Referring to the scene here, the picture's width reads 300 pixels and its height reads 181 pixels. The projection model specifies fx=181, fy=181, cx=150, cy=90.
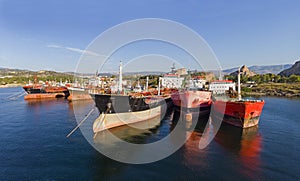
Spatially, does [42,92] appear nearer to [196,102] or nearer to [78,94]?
[78,94]

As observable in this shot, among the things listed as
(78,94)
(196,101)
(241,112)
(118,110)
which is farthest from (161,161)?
(78,94)

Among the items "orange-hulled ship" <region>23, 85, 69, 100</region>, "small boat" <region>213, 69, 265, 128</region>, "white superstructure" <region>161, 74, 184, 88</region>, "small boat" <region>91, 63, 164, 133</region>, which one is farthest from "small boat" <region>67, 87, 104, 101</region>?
"small boat" <region>213, 69, 265, 128</region>

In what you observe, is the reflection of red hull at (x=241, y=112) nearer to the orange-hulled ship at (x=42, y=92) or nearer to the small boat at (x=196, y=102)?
the small boat at (x=196, y=102)

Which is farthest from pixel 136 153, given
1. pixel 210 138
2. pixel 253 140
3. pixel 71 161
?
pixel 253 140

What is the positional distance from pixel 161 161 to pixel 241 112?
1313 centimetres

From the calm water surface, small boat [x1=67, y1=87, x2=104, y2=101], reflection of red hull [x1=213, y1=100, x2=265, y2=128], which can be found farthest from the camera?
small boat [x1=67, y1=87, x2=104, y2=101]

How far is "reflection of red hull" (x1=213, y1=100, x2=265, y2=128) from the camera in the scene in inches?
838

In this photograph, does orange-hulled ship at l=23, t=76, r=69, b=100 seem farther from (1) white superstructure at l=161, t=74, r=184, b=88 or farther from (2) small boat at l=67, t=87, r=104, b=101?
(1) white superstructure at l=161, t=74, r=184, b=88

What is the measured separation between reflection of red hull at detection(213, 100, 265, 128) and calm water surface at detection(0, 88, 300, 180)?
1549mm

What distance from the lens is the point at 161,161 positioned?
13742 millimetres

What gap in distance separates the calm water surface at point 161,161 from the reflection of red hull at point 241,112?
155 cm

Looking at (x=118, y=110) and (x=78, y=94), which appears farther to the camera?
(x=78, y=94)

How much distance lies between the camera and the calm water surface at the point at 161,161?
1174cm

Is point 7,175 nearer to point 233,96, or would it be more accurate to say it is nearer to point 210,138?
point 210,138
